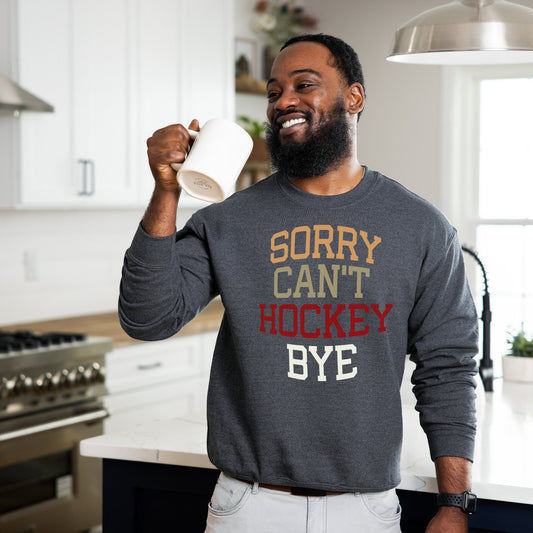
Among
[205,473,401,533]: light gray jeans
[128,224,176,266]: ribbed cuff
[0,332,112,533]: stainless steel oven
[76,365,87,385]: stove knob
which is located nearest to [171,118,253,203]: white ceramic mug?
[128,224,176,266]: ribbed cuff

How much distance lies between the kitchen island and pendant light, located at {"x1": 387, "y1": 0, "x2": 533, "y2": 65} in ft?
2.96

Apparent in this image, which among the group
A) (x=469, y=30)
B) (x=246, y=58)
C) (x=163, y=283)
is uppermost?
(x=246, y=58)

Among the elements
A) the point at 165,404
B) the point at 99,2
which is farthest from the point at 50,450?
the point at 99,2

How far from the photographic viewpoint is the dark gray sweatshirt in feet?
4.85

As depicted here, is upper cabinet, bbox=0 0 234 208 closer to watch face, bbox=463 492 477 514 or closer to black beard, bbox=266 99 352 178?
black beard, bbox=266 99 352 178

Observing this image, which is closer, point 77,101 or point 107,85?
point 77,101

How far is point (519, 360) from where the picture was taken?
2689mm

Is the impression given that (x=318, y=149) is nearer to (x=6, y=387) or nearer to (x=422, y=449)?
(x=422, y=449)

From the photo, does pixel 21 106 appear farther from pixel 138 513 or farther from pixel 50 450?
pixel 138 513

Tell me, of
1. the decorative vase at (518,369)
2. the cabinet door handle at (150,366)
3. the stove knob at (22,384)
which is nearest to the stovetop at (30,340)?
the stove knob at (22,384)

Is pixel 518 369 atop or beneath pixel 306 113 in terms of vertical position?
beneath

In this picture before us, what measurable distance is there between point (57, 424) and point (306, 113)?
6.89 ft

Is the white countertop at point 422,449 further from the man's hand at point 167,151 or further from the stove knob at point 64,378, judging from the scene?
the stove knob at point 64,378

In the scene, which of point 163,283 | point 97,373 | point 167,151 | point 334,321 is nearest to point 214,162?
point 167,151
